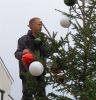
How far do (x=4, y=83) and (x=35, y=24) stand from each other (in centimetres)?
2192

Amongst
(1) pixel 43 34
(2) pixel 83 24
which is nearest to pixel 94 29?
(2) pixel 83 24

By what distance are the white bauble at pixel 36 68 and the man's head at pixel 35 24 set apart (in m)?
0.65

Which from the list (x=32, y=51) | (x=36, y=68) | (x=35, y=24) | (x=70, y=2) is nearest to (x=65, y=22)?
(x=70, y=2)

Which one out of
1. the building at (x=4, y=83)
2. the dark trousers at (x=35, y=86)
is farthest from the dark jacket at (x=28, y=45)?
the building at (x=4, y=83)

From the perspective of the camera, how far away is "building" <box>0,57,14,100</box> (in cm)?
2736

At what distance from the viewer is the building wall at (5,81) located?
89.8ft

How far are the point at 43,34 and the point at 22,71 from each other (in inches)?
22.5

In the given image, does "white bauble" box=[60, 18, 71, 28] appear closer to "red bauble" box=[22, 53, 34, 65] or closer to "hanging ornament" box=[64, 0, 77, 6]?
"hanging ornament" box=[64, 0, 77, 6]

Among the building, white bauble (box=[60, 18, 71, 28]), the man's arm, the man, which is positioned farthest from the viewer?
the building

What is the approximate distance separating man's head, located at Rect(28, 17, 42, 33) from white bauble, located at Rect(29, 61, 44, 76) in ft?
2.14

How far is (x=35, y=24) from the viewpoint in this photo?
6.48 metres

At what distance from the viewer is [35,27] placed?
6.50 m

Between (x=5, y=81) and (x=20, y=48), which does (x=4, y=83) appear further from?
(x=20, y=48)

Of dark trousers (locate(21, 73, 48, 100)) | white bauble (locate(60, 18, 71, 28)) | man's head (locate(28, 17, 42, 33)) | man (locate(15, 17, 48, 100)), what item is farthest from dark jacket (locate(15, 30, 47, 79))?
white bauble (locate(60, 18, 71, 28))
